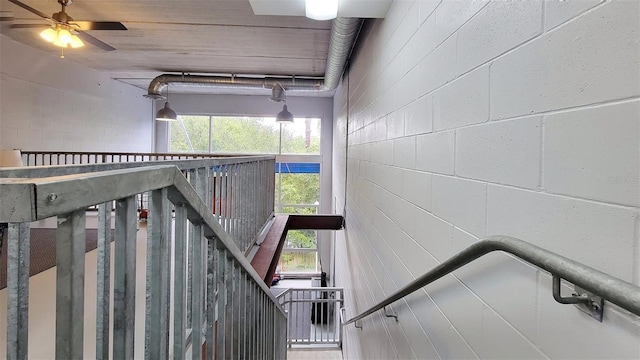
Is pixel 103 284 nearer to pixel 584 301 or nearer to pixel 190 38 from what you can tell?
pixel 584 301

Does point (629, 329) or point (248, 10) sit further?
point (248, 10)

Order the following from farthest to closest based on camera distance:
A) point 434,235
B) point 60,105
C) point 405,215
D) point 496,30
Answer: point 60,105 < point 405,215 < point 434,235 < point 496,30

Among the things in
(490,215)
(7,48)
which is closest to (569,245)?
(490,215)

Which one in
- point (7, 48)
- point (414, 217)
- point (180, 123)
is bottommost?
point (414, 217)

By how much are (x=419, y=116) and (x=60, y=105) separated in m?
6.60

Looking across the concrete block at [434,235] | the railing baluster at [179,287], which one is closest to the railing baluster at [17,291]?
the railing baluster at [179,287]

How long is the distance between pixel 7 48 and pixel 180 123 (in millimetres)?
3991

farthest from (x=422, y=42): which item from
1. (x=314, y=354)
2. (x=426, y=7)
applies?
(x=314, y=354)

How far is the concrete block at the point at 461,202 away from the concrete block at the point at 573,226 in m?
0.09

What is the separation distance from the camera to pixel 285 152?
8711mm

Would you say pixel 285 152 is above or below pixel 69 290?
above

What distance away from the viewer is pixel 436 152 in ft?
4.74

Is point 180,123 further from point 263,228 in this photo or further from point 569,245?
point 569,245

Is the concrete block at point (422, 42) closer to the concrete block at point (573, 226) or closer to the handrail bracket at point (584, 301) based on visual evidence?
the concrete block at point (573, 226)
